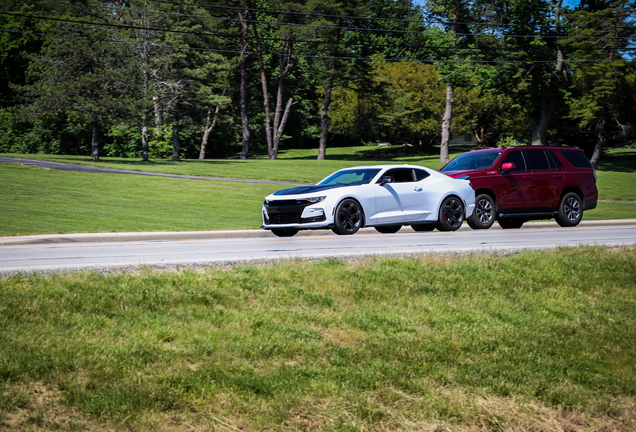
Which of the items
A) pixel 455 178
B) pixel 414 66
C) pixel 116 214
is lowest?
pixel 116 214

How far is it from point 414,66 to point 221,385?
64.2 meters

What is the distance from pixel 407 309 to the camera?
7.57m

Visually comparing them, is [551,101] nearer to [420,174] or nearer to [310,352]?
[420,174]

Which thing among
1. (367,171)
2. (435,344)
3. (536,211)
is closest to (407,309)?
(435,344)

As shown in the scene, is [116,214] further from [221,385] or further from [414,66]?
[414,66]

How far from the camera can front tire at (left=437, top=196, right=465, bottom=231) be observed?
15.2 metres

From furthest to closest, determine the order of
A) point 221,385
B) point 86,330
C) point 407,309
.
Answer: point 407,309
point 86,330
point 221,385

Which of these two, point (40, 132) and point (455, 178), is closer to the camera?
point (455, 178)

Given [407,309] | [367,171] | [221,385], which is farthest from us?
[367,171]

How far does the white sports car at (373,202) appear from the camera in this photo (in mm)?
13688

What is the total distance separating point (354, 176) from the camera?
14719mm

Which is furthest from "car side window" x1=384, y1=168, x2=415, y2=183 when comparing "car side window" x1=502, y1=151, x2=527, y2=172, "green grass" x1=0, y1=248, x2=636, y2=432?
"green grass" x1=0, y1=248, x2=636, y2=432

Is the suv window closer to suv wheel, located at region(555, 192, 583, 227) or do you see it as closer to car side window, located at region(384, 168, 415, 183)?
suv wheel, located at region(555, 192, 583, 227)

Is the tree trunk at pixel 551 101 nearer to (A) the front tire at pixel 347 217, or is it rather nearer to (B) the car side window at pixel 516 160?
(B) the car side window at pixel 516 160
